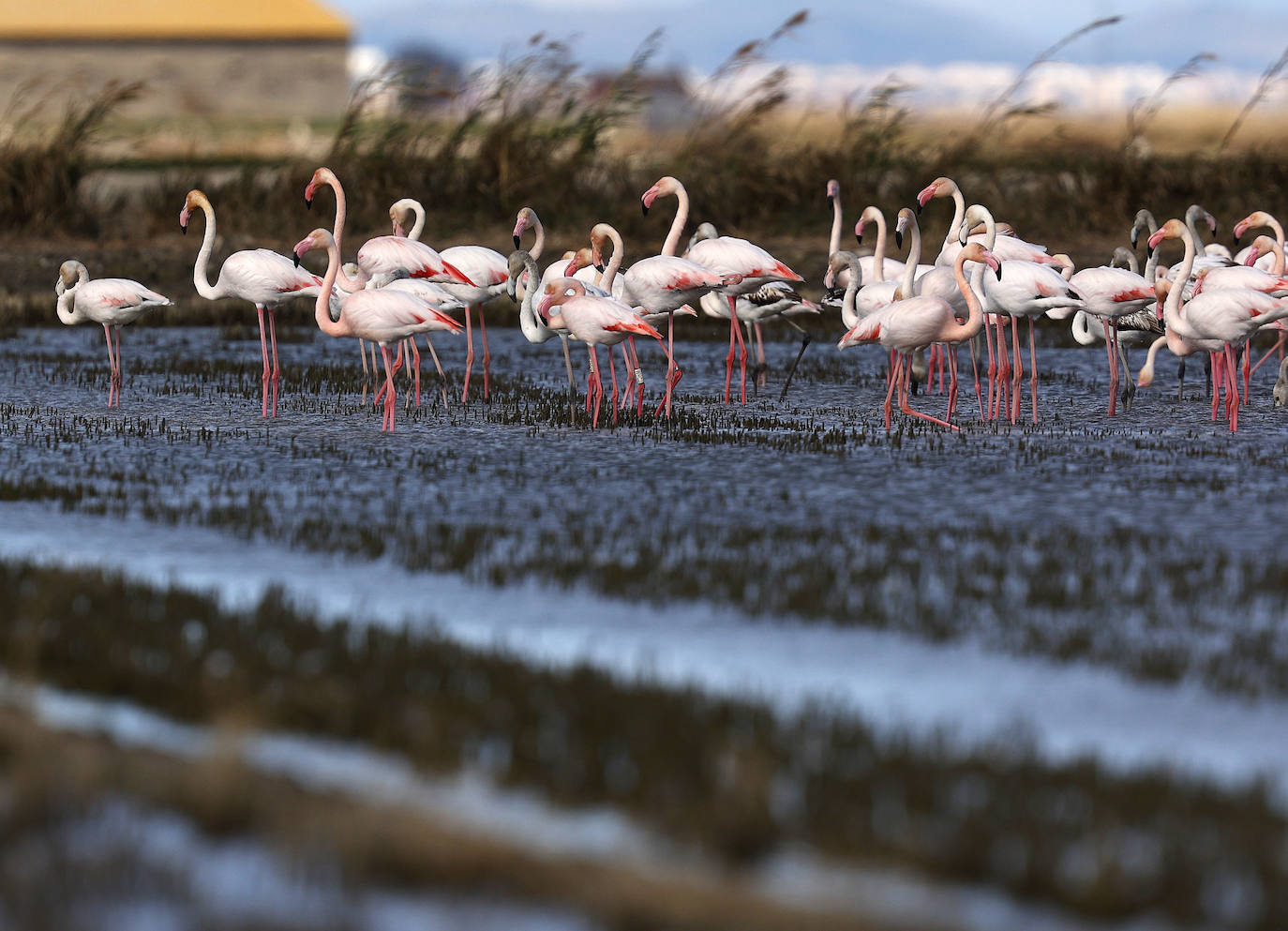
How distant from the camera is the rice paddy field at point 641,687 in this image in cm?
411

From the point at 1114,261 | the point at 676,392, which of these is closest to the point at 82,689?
the point at 676,392

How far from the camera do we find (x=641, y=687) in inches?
217

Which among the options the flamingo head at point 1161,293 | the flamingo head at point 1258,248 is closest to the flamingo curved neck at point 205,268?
the flamingo head at point 1161,293

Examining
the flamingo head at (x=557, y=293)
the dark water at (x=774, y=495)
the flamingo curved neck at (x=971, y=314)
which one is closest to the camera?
the dark water at (x=774, y=495)

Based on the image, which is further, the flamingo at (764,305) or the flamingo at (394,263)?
the flamingo at (764,305)

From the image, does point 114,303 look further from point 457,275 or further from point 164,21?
point 164,21

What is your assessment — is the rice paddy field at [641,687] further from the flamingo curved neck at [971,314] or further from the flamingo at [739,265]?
the flamingo at [739,265]

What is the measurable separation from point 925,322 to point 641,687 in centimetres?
689

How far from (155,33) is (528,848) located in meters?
57.3

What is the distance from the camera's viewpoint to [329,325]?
12.2 m

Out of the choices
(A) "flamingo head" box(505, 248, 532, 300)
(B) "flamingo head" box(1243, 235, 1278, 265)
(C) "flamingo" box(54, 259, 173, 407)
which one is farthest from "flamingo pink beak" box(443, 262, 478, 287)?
(B) "flamingo head" box(1243, 235, 1278, 265)

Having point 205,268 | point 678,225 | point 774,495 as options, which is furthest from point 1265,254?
point 205,268

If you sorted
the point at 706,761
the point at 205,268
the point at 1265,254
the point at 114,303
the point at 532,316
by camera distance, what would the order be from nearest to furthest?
1. the point at 706,761
2. the point at 532,316
3. the point at 114,303
4. the point at 205,268
5. the point at 1265,254

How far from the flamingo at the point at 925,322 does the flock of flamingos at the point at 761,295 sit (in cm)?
1
